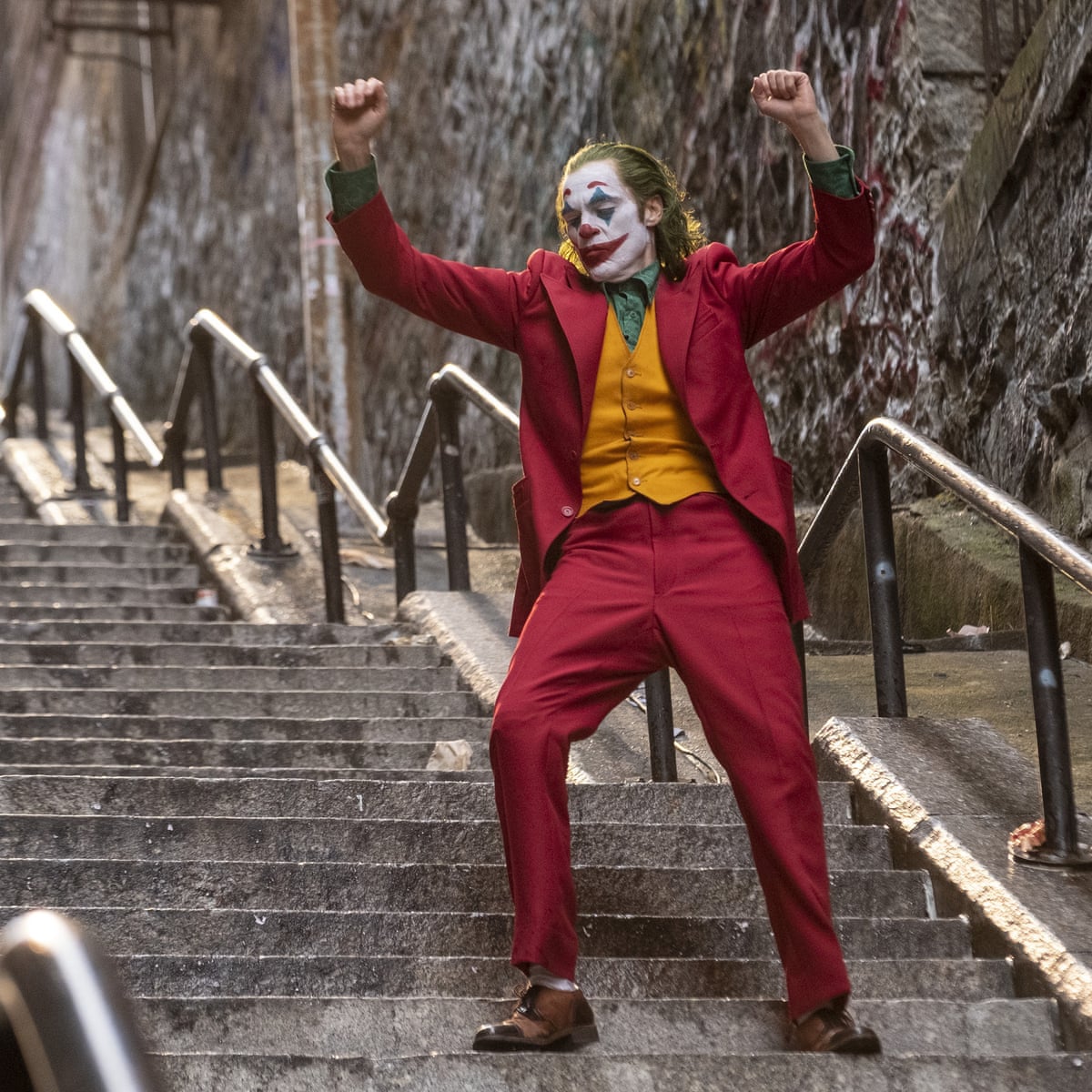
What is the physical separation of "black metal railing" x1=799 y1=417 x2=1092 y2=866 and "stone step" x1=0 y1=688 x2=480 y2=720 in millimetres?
1258

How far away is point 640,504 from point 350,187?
0.63 m

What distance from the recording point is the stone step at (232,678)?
14.9ft

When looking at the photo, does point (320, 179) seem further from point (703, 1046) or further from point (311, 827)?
point (703, 1046)

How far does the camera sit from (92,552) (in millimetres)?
6348

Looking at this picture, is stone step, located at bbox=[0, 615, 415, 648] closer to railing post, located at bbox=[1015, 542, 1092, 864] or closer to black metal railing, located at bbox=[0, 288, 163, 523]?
black metal railing, located at bbox=[0, 288, 163, 523]

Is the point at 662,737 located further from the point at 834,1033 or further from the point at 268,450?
the point at 268,450

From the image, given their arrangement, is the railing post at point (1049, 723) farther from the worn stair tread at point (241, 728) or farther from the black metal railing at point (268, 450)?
the black metal railing at point (268, 450)

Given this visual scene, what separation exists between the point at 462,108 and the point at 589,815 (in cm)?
664

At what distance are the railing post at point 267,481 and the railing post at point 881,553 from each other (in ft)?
9.78

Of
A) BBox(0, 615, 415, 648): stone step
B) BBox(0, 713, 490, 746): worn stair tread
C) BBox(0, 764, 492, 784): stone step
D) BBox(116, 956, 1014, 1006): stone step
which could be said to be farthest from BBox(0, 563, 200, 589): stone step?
BBox(116, 956, 1014, 1006): stone step

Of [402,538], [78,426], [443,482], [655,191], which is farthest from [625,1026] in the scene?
[78,426]

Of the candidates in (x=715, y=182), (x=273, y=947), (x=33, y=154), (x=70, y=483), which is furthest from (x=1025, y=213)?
(x=33, y=154)

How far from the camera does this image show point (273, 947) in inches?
109

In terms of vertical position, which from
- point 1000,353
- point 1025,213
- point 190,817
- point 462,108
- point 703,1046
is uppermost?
point 462,108
